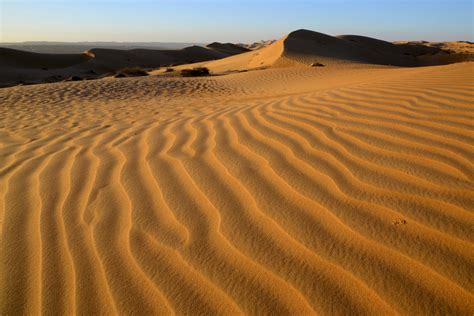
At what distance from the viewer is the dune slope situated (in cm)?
136

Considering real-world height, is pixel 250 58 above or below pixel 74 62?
above

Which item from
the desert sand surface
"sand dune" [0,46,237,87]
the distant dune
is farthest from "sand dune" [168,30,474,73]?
the desert sand surface

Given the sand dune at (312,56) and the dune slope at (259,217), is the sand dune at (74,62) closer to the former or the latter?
the sand dune at (312,56)

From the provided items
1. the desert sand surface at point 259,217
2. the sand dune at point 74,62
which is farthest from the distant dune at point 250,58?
the desert sand surface at point 259,217

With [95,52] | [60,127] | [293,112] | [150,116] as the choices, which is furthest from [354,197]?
[95,52]

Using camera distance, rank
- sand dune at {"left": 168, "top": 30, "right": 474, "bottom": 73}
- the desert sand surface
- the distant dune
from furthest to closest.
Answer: the distant dune < sand dune at {"left": 168, "top": 30, "right": 474, "bottom": 73} < the desert sand surface

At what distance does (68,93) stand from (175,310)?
8267mm

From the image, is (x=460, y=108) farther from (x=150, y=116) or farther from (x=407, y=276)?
(x=150, y=116)

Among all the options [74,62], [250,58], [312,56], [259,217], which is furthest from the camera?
[74,62]

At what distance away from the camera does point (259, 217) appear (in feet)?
5.98

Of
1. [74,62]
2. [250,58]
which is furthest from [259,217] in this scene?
[74,62]

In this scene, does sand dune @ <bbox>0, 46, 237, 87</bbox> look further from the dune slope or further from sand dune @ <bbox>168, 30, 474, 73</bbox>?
the dune slope

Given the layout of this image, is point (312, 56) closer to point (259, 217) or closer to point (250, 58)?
point (250, 58)

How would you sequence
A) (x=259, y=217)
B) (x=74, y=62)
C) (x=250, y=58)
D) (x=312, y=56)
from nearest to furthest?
(x=259, y=217)
(x=312, y=56)
(x=250, y=58)
(x=74, y=62)
